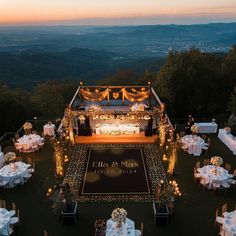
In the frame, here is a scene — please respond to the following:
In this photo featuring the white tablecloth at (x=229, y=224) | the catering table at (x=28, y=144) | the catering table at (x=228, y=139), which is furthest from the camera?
the catering table at (x=228, y=139)

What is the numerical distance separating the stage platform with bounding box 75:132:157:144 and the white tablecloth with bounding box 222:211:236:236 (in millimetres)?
10458

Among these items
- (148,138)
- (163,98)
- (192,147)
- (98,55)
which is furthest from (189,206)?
(98,55)

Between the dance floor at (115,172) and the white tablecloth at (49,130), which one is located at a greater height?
the white tablecloth at (49,130)

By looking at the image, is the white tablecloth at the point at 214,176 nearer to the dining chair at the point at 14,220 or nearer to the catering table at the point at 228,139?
the catering table at the point at 228,139

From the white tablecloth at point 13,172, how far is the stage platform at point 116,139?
6.35m

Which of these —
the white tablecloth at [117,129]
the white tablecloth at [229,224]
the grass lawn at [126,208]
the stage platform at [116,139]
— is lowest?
the stage platform at [116,139]

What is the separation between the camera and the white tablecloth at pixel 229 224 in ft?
40.1

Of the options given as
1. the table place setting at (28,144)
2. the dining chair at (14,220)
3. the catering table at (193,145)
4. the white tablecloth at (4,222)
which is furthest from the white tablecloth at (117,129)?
the white tablecloth at (4,222)

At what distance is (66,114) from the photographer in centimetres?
2206

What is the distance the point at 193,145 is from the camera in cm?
2061

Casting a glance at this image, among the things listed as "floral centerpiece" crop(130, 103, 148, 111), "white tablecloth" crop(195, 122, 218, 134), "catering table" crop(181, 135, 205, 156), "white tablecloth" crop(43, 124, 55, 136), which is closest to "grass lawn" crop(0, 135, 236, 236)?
"catering table" crop(181, 135, 205, 156)

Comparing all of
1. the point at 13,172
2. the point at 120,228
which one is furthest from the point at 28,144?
the point at 120,228

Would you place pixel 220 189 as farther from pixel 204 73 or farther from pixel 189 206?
pixel 204 73

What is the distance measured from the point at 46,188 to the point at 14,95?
20169mm
